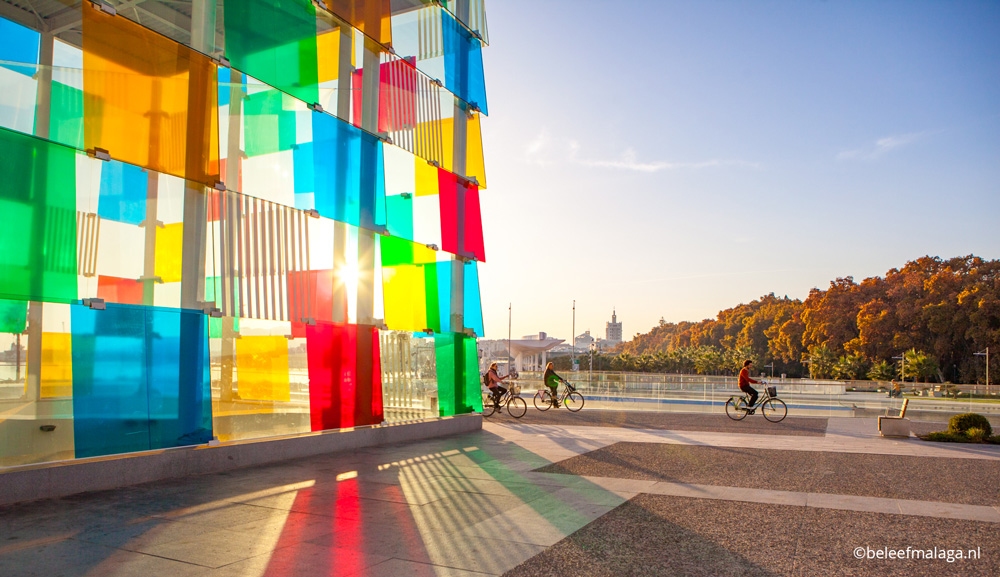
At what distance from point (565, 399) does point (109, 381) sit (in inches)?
565

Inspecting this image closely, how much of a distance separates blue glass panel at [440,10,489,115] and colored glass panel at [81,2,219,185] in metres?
6.43

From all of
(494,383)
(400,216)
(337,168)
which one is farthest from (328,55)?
(494,383)

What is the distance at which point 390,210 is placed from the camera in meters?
12.6

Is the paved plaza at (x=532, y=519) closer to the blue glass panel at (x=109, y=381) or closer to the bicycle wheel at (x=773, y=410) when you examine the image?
the blue glass panel at (x=109, y=381)

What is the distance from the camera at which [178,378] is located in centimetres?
815

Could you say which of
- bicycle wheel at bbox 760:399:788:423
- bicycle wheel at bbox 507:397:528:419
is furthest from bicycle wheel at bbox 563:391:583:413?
bicycle wheel at bbox 760:399:788:423

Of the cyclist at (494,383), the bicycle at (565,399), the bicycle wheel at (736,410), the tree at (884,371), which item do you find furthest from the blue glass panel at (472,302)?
the tree at (884,371)

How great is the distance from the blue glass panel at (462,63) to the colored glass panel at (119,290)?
27.1 feet

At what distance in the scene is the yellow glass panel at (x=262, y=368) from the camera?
30.2 ft

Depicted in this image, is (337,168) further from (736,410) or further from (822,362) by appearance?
(822,362)

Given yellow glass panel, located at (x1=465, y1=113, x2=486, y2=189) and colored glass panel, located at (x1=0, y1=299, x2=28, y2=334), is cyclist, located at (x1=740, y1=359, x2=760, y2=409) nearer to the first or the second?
yellow glass panel, located at (x1=465, y1=113, x2=486, y2=189)

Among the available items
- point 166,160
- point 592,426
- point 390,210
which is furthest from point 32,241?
point 592,426

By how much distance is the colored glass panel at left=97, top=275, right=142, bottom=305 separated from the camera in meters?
7.42

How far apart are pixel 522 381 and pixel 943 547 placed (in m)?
20.8
